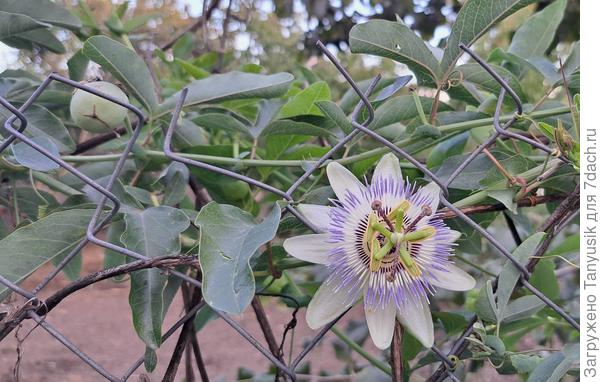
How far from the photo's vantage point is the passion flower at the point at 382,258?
18.7 inches

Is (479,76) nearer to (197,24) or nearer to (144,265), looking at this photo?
(144,265)

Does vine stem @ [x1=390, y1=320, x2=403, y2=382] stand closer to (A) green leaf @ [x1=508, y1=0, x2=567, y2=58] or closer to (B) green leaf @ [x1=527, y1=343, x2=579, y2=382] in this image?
(B) green leaf @ [x1=527, y1=343, x2=579, y2=382]

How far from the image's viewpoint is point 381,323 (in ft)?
1.58

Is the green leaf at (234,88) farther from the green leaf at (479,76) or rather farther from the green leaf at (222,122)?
the green leaf at (479,76)

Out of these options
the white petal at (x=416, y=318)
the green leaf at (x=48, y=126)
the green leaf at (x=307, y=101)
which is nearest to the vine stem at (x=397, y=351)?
the white petal at (x=416, y=318)

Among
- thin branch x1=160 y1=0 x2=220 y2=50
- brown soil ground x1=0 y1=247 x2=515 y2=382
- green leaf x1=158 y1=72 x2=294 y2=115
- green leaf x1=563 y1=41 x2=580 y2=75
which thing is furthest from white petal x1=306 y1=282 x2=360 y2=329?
brown soil ground x1=0 y1=247 x2=515 y2=382

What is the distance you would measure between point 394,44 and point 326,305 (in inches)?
8.8

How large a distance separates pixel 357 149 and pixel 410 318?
0.24 m

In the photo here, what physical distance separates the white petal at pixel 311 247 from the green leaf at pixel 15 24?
0.40m

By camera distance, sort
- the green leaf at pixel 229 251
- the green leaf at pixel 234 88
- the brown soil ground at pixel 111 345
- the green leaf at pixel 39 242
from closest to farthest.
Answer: the green leaf at pixel 229 251, the green leaf at pixel 39 242, the green leaf at pixel 234 88, the brown soil ground at pixel 111 345

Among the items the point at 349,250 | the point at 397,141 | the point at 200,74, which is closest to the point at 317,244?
the point at 349,250

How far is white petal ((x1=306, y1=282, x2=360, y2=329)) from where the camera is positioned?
49 centimetres

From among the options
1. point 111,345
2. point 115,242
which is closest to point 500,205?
point 115,242
